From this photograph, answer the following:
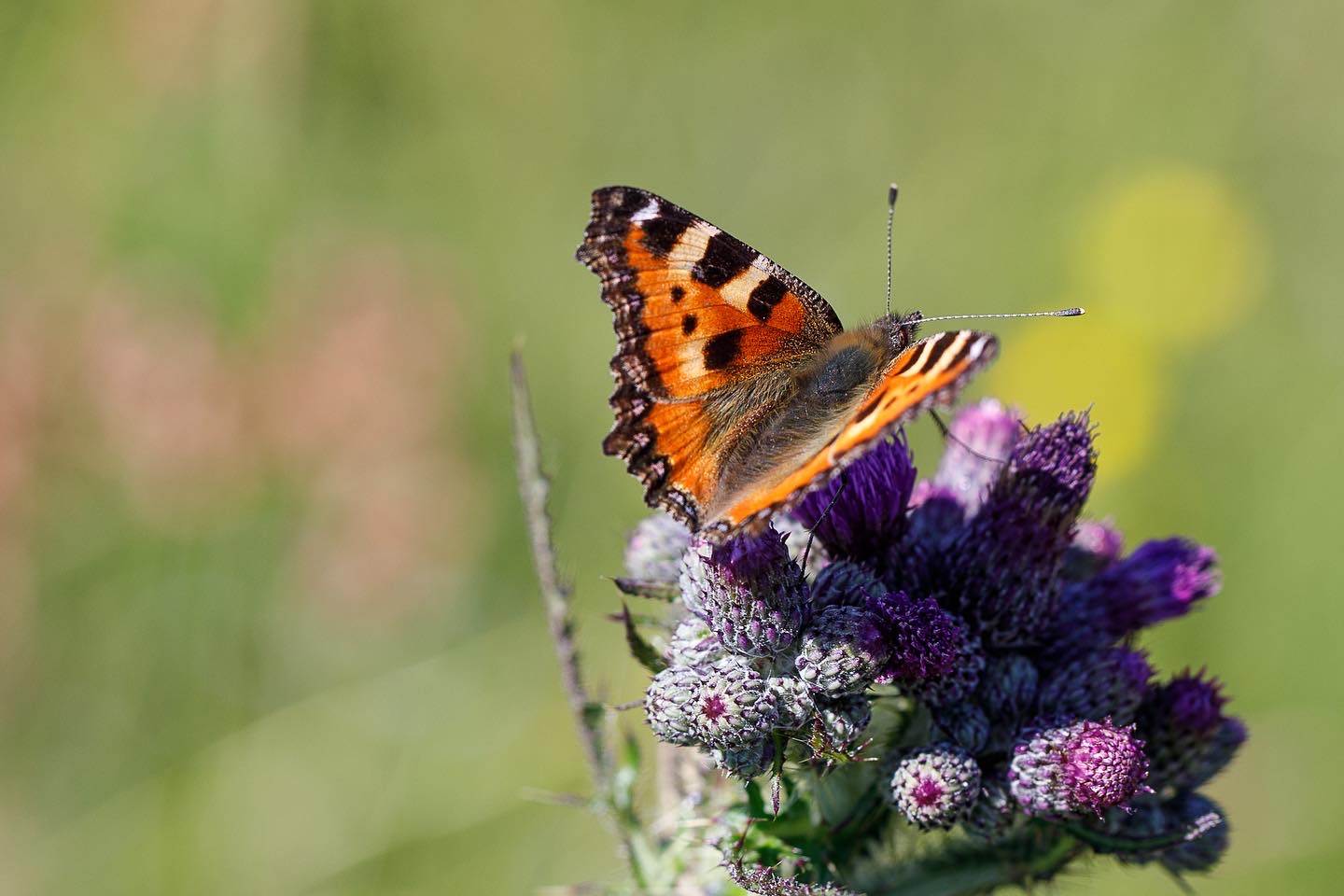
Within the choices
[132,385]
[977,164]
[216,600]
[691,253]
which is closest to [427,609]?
[216,600]

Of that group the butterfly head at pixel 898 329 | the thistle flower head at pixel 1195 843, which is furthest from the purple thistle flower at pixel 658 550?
the thistle flower head at pixel 1195 843

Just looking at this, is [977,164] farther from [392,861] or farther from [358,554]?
[392,861]

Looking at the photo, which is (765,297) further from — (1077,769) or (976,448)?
(1077,769)

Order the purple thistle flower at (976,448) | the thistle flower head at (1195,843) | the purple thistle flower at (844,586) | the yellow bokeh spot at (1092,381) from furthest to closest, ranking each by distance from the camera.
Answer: the yellow bokeh spot at (1092,381), the purple thistle flower at (976,448), the thistle flower head at (1195,843), the purple thistle flower at (844,586)

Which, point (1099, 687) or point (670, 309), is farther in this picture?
point (670, 309)

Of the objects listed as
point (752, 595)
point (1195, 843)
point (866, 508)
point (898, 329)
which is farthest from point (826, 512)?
point (1195, 843)

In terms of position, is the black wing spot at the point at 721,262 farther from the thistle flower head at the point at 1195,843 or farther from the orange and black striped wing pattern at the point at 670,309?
the thistle flower head at the point at 1195,843

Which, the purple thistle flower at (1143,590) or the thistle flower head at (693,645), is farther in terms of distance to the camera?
the purple thistle flower at (1143,590)
